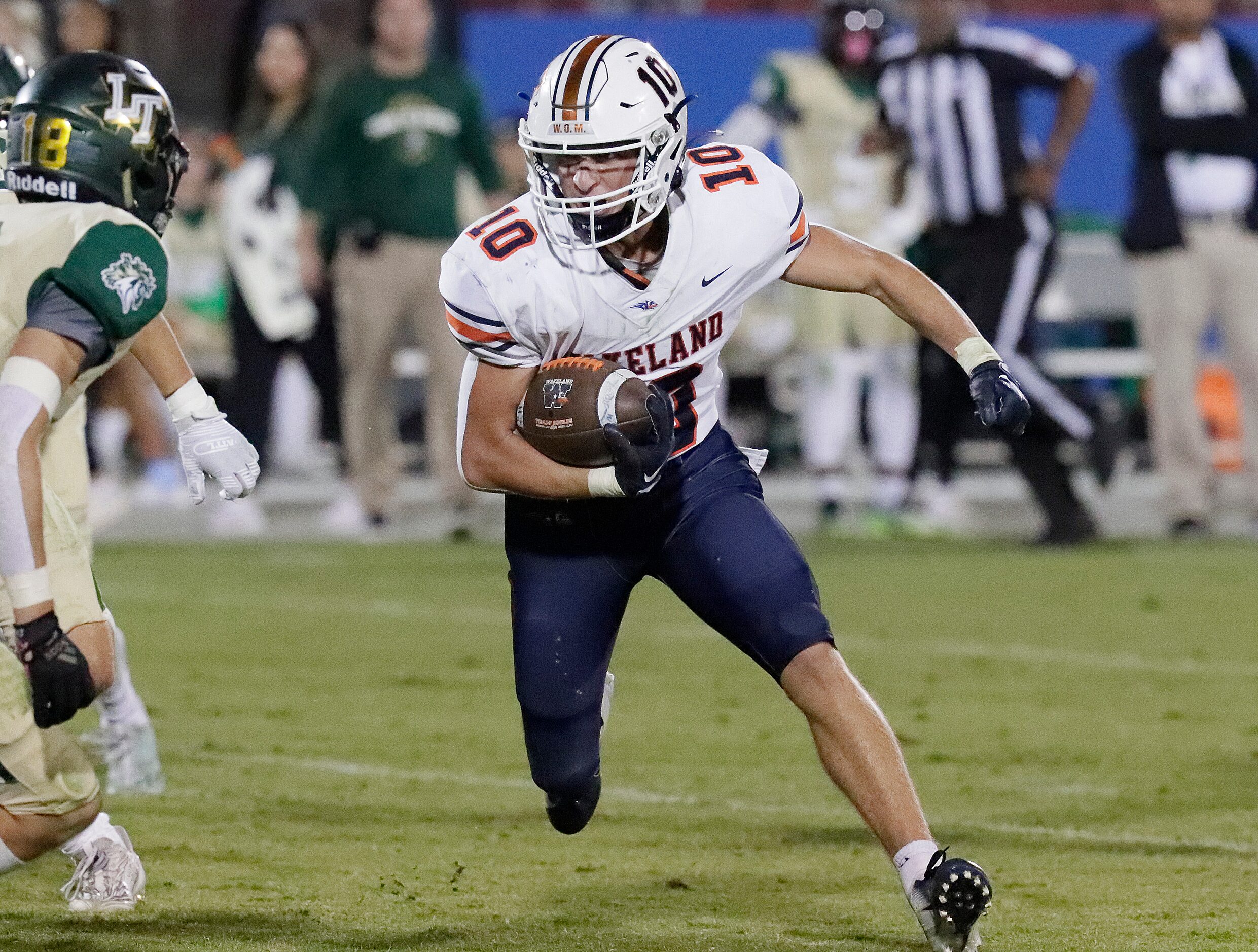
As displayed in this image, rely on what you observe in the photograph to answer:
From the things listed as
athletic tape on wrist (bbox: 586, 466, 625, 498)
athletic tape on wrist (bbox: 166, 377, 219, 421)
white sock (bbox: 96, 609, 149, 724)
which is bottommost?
white sock (bbox: 96, 609, 149, 724)

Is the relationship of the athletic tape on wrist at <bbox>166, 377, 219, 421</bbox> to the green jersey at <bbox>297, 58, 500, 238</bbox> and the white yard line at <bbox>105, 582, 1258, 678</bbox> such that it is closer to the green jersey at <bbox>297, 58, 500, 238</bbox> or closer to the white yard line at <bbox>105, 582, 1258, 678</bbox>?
the white yard line at <bbox>105, 582, 1258, 678</bbox>

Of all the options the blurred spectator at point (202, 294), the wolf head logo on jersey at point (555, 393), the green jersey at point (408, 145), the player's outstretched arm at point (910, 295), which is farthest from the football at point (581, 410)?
the blurred spectator at point (202, 294)

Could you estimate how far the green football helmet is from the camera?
4184 mm

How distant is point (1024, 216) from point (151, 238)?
7.21 m

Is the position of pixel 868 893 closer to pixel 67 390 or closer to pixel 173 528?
pixel 67 390

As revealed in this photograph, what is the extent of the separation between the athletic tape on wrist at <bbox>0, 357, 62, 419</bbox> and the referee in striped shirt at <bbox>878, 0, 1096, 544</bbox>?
23.6 ft

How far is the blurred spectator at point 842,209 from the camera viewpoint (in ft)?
37.0

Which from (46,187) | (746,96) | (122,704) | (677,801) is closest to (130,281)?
(46,187)

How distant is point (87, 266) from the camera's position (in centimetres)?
385

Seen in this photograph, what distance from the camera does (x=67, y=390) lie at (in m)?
4.04

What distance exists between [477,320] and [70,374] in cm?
83

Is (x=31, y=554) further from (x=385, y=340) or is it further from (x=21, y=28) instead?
(x=21, y=28)

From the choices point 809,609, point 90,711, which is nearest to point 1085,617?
point 90,711

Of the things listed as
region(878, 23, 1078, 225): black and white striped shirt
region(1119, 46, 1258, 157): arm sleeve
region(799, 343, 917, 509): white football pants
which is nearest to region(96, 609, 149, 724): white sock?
region(878, 23, 1078, 225): black and white striped shirt
